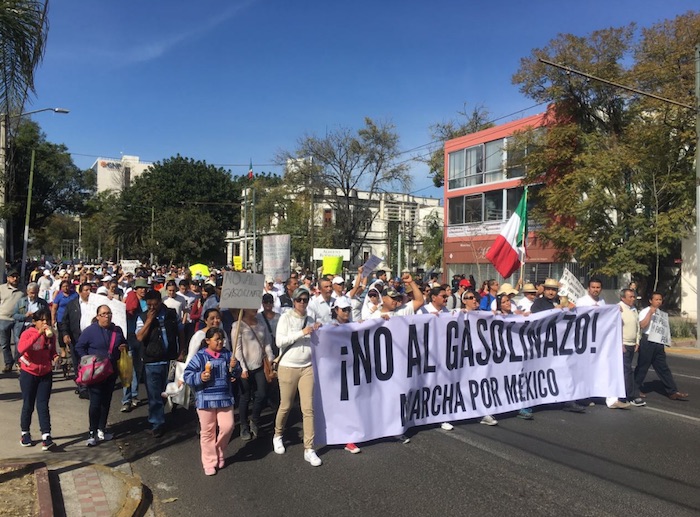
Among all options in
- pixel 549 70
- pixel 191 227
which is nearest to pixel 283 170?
pixel 191 227

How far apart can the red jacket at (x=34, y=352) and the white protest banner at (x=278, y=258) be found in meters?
8.85

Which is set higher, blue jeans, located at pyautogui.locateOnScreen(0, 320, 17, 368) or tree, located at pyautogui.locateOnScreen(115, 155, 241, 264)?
tree, located at pyautogui.locateOnScreen(115, 155, 241, 264)

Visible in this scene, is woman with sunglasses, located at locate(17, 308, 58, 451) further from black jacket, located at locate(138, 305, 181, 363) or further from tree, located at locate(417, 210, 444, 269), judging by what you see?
tree, located at locate(417, 210, 444, 269)

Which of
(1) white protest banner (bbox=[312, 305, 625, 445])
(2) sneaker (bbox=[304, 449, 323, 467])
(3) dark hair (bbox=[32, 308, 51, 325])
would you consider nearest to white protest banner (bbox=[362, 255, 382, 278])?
(1) white protest banner (bbox=[312, 305, 625, 445])

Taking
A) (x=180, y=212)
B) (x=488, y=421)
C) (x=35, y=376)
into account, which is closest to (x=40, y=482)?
(x=35, y=376)

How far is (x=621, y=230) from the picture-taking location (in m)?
22.9

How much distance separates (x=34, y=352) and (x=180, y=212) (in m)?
56.5

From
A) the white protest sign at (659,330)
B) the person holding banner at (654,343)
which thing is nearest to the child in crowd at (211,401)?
the person holding banner at (654,343)

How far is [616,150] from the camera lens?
22.7 meters

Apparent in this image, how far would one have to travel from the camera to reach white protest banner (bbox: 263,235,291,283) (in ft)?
49.3

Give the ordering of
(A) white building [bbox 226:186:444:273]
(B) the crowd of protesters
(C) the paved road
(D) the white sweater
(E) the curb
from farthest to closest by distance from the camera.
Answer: (A) white building [bbox 226:186:444:273]
(D) the white sweater
(B) the crowd of protesters
(C) the paved road
(E) the curb

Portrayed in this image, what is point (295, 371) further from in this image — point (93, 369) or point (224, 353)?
point (93, 369)

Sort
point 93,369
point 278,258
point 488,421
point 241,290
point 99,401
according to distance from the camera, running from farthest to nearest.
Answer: point 278,258
point 488,421
point 99,401
point 93,369
point 241,290

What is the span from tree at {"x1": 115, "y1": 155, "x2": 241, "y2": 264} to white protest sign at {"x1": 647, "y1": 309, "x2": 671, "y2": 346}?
53519 millimetres
